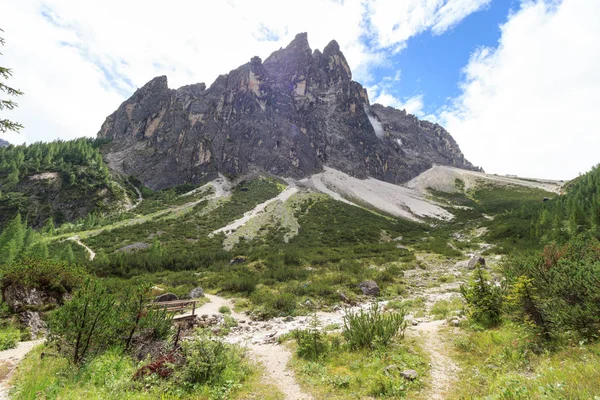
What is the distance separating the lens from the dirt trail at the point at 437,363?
218 inches

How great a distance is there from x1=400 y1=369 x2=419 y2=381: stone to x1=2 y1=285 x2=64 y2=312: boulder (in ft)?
48.3

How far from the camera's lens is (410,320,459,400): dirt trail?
18.2 ft

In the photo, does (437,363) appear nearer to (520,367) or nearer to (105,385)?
(520,367)

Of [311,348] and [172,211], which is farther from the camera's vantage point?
[172,211]

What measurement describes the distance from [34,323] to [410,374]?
14448 mm

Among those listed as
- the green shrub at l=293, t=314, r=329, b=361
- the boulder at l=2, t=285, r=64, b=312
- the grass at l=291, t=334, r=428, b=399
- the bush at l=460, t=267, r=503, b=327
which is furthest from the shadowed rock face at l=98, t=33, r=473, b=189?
the bush at l=460, t=267, r=503, b=327

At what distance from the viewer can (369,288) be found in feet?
58.0

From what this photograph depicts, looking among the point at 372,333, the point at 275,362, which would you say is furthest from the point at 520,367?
the point at 275,362

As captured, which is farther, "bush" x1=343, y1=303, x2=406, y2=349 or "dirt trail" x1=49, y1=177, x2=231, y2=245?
"dirt trail" x1=49, y1=177, x2=231, y2=245

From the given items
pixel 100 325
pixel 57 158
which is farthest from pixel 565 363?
pixel 57 158

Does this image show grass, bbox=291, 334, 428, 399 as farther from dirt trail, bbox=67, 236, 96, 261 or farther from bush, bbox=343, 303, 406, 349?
dirt trail, bbox=67, 236, 96, 261

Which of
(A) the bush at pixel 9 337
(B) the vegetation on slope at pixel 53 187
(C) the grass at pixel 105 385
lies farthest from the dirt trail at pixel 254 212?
(C) the grass at pixel 105 385

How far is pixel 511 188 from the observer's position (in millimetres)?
132750

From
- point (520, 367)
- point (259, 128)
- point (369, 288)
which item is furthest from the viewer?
point (259, 128)
